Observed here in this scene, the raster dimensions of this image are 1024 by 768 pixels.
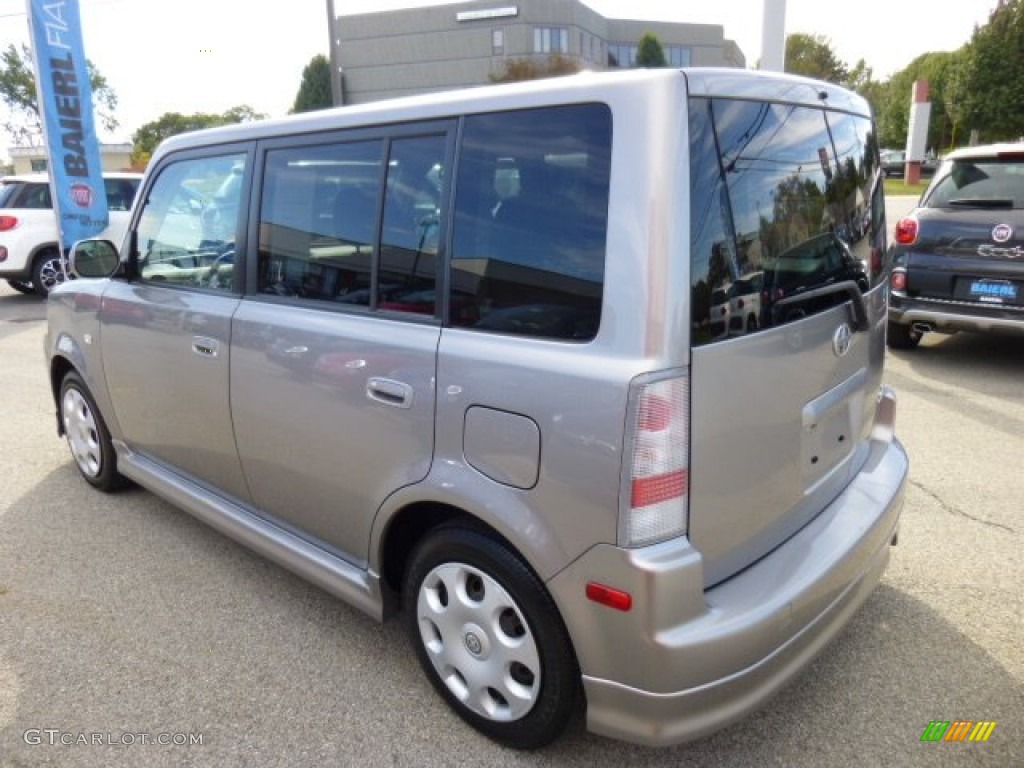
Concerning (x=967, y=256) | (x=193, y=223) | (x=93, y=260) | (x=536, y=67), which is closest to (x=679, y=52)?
(x=536, y=67)

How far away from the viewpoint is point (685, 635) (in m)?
1.81

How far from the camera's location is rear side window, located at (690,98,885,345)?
1822 mm

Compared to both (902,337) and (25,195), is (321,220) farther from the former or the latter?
(25,195)

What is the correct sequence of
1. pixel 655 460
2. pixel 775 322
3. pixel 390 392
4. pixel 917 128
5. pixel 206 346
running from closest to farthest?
pixel 655 460
pixel 775 322
pixel 390 392
pixel 206 346
pixel 917 128

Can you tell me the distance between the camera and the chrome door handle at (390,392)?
222 centimetres

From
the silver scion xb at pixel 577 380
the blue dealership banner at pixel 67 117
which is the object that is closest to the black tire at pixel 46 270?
the blue dealership banner at pixel 67 117

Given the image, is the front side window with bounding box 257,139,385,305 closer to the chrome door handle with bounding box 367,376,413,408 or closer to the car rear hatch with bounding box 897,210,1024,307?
the chrome door handle with bounding box 367,376,413,408

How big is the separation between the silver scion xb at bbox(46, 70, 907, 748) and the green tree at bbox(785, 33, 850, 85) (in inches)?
2025

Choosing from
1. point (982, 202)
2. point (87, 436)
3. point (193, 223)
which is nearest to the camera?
point (193, 223)

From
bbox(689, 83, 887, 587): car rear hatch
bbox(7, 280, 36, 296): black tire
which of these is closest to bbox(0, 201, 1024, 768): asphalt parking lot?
bbox(689, 83, 887, 587): car rear hatch

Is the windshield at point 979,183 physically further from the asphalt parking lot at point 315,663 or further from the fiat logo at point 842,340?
the fiat logo at point 842,340

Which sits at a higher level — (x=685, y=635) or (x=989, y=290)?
(x=989, y=290)

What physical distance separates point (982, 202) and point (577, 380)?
18.5 ft

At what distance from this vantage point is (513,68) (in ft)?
162
